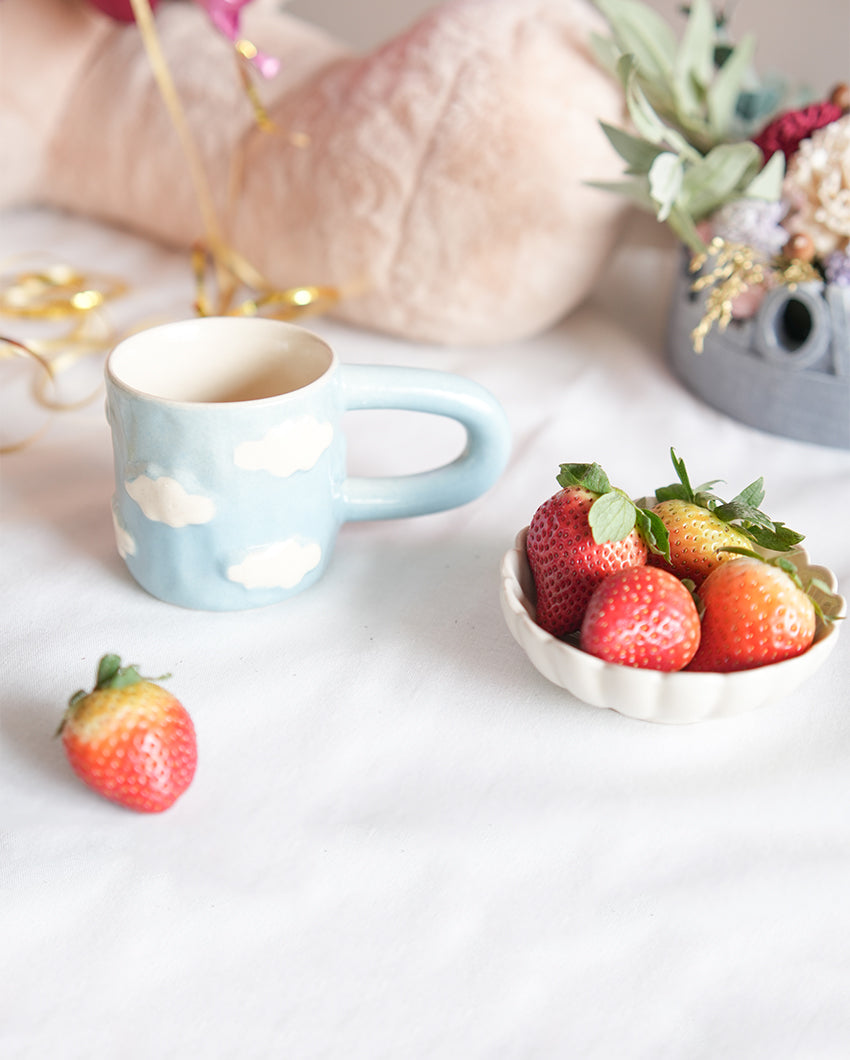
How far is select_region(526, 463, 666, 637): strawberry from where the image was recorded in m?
0.49

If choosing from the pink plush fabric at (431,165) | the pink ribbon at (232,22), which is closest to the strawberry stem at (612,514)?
the pink plush fabric at (431,165)

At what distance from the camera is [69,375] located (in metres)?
0.85

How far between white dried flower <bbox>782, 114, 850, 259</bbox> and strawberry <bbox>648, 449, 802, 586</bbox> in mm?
270

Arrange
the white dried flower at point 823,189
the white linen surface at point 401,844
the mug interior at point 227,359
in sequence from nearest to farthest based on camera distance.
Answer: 1. the white linen surface at point 401,844
2. the mug interior at point 227,359
3. the white dried flower at point 823,189

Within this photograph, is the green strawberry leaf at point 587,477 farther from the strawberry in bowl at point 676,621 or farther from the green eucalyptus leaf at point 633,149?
the green eucalyptus leaf at point 633,149

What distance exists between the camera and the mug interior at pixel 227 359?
1.92 ft

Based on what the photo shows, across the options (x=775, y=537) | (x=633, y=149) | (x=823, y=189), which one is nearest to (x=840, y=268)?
(x=823, y=189)

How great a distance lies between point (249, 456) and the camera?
0.52m

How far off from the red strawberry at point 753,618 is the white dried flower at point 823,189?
0.34m

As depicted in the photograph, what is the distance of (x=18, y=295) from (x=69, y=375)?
0.53 feet

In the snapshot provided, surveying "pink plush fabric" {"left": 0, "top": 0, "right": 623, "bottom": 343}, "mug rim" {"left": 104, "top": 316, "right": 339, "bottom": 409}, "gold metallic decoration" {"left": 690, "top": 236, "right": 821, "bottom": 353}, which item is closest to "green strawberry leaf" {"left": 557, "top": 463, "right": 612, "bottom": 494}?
"mug rim" {"left": 104, "top": 316, "right": 339, "bottom": 409}

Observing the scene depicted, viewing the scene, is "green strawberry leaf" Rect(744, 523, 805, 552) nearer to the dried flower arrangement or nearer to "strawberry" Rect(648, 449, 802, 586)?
"strawberry" Rect(648, 449, 802, 586)

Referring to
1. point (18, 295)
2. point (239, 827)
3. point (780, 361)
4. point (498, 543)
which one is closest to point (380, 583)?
point (498, 543)

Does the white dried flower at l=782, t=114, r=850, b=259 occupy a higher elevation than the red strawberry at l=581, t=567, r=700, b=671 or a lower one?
higher
